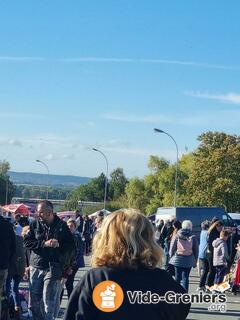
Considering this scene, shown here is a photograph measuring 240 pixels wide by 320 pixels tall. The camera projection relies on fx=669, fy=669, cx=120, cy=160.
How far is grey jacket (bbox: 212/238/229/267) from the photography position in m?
14.6

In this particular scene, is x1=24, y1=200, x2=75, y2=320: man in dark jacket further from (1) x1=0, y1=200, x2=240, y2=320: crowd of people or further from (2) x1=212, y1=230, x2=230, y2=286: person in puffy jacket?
(2) x1=212, y1=230, x2=230, y2=286: person in puffy jacket

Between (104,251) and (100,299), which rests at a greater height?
(104,251)

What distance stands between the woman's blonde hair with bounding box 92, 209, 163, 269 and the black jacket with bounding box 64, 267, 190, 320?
45 mm

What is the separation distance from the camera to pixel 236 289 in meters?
15.2

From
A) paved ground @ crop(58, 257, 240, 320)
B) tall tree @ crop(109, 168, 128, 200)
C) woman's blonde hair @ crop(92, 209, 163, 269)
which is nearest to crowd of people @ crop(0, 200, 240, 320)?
woman's blonde hair @ crop(92, 209, 163, 269)

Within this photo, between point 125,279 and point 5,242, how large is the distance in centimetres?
408

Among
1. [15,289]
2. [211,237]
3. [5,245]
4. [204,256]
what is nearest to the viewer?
[5,245]

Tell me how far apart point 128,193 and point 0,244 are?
3585 inches

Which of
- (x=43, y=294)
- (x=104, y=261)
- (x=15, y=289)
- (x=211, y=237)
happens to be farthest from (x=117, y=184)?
(x=104, y=261)

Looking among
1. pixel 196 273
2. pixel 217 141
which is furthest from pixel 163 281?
pixel 217 141

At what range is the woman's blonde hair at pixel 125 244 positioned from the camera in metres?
3.45

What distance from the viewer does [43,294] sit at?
8281 millimetres

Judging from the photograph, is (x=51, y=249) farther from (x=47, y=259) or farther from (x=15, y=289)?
(x=15, y=289)

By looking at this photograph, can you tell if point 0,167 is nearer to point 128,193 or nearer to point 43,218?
point 128,193
